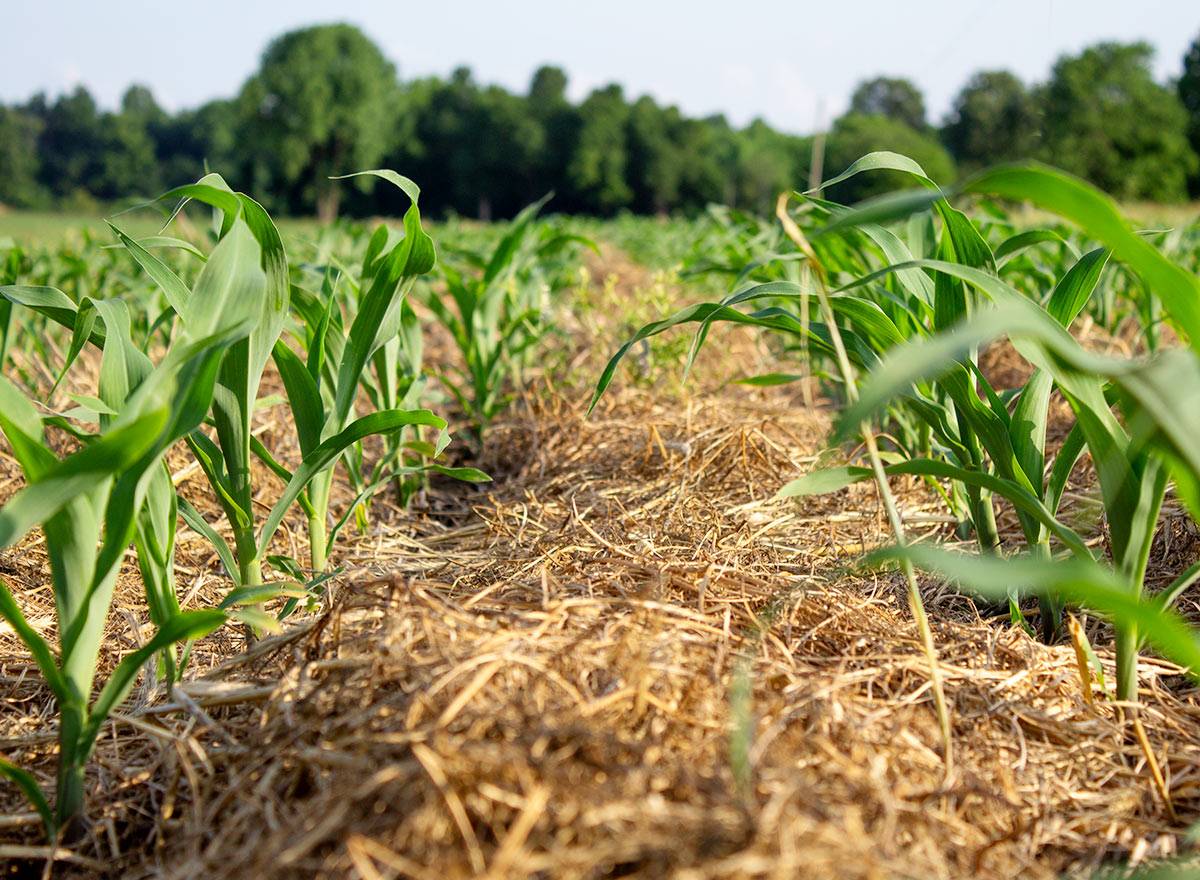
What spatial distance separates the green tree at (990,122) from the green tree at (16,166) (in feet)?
168

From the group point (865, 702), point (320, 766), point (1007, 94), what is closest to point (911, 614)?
point (865, 702)

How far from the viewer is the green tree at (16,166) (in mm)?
51719

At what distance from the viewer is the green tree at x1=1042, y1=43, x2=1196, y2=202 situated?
112 ft

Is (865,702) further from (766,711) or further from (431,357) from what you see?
(431,357)

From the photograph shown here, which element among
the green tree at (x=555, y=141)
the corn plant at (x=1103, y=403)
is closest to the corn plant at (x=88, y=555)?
the corn plant at (x=1103, y=403)

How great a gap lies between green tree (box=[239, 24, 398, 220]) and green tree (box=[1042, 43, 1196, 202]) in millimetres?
30696

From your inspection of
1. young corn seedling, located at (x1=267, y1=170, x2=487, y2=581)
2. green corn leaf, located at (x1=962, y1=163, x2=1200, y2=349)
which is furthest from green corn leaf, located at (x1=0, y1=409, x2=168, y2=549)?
green corn leaf, located at (x1=962, y1=163, x2=1200, y2=349)

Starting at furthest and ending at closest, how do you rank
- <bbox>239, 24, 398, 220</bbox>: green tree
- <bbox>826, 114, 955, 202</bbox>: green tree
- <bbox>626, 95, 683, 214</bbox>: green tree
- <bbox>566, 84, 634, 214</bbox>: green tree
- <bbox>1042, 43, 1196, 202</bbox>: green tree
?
<bbox>626, 95, 683, 214</bbox>: green tree < <bbox>566, 84, 634, 214</bbox>: green tree < <bbox>239, 24, 398, 220</bbox>: green tree < <bbox>1042, 43, 1196, 202</bbox>: green tree < <bbox>826, 114, 955, 202</bbox>: green tree

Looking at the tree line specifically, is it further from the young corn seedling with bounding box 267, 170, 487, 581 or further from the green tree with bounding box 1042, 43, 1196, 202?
the young corn seedling with bounding box 267, 170, 487, 581

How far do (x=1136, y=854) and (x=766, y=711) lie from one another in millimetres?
384

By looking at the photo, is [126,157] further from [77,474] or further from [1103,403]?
[1103,403]

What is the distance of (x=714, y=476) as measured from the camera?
2.02m

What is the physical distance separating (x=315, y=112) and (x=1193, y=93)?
127ft

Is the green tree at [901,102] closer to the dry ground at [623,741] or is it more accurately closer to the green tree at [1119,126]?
the green tree at [1119,126]
